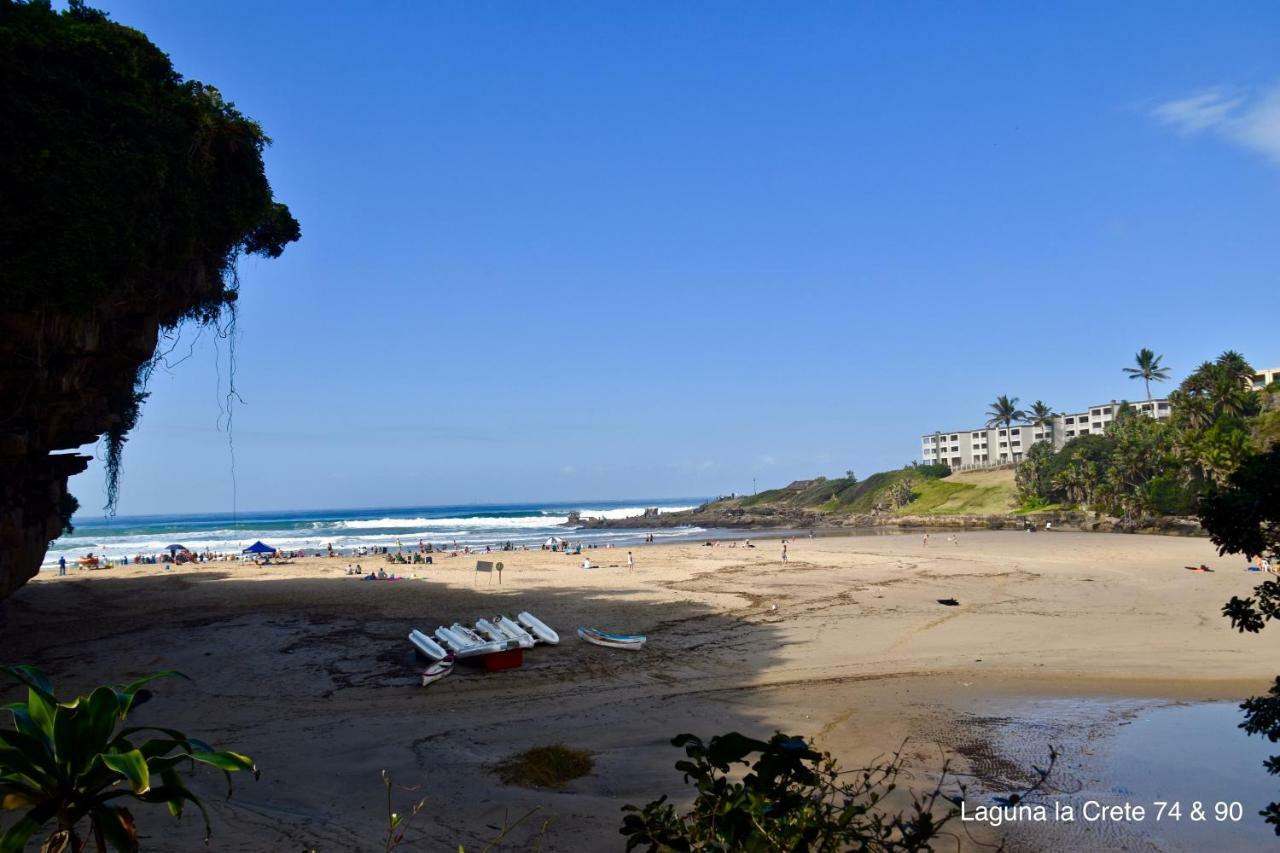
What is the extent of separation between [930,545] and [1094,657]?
32.9 m

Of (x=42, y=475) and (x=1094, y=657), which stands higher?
(x=42, y=475)

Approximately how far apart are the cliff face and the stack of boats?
25.5 ft

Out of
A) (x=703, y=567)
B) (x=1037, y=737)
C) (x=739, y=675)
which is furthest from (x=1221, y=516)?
(x=703, y=567)

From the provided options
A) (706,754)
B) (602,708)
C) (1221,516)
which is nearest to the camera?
(706,754)

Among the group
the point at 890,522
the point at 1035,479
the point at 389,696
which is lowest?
the point at 890,522

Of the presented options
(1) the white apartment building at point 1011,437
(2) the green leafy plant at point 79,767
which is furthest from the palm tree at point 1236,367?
(2) the green leafy plant at point 79,767

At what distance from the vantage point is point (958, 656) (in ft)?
54.9

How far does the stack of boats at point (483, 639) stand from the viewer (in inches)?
604

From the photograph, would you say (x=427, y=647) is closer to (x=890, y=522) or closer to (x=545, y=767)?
(x=545, y=767)

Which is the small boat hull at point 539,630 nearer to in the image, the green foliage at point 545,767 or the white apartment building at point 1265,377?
the green foliage at point 545,767

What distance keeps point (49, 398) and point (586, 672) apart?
35.7ft

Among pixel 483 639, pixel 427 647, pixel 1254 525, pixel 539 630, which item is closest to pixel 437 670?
pixel 427 647

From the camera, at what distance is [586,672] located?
15500mm

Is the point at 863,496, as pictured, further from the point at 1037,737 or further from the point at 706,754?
the point at 706,754
